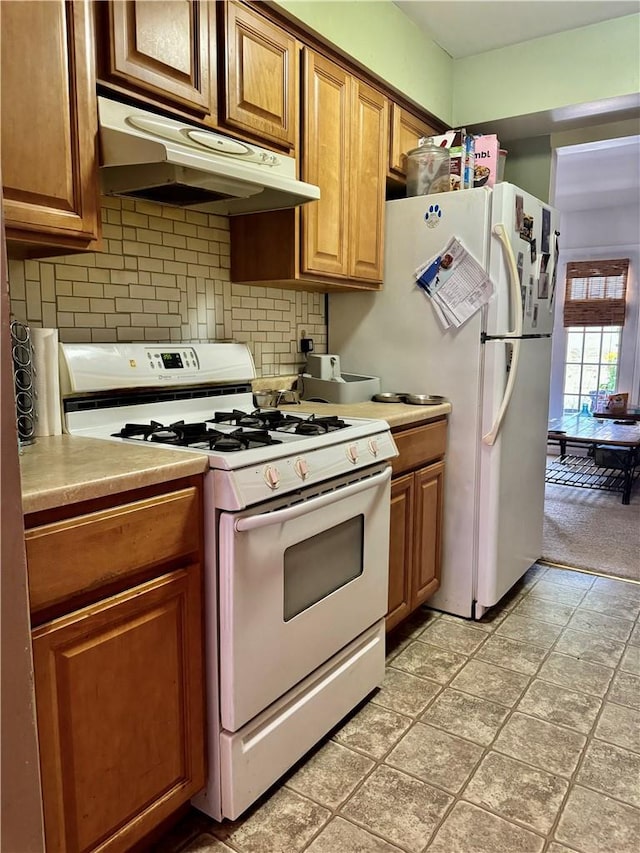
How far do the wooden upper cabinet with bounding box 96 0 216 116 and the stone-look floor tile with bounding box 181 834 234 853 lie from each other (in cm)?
184

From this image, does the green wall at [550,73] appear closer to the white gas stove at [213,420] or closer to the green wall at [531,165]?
the green wall at [531,165]

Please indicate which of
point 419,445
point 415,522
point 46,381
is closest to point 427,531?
point 415,522

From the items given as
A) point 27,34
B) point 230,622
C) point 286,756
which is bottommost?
point 286,756

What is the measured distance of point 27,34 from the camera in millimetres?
1281

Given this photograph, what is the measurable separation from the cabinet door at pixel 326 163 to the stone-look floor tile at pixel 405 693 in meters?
1.48

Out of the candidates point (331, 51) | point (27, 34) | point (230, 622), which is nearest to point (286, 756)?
point (230, 622)

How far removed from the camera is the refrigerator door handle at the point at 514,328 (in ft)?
7.77

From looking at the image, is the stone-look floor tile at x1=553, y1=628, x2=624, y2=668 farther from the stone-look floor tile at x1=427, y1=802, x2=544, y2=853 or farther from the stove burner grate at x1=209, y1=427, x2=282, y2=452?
the stove burner grate at x1=209, y1=427, x2=282, y2=452

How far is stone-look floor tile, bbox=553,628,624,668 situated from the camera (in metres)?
2.30

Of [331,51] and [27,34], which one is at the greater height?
[331,51]

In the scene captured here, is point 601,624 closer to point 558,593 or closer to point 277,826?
point 558,593

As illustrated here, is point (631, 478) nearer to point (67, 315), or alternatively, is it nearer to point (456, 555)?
point (456, 555)

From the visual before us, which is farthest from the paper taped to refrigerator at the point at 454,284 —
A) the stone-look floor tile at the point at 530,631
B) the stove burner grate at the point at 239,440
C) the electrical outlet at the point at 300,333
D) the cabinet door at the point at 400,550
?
the stone-look floor tile at the point at 530,631

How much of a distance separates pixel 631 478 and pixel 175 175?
13.5ft
